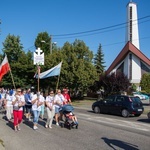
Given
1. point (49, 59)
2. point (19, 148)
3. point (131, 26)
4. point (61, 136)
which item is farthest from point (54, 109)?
point (131, 26)

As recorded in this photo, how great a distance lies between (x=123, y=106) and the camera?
20.7m

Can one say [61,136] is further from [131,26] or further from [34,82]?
[131,26]

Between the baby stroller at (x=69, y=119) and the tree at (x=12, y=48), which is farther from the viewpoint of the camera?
the tree at (x=12, y=48)

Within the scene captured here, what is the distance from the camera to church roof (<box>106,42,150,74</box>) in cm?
6462

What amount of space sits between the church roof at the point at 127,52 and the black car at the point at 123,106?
1676 inches

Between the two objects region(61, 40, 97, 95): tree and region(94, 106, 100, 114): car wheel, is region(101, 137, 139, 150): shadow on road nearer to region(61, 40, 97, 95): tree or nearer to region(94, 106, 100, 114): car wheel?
region(94, 106, 100, 114): car wheel

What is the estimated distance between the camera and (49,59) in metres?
39.4

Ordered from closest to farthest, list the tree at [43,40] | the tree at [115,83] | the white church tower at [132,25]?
the tree at [115,83], the tree at [43,40], the white church tower at [132,25]

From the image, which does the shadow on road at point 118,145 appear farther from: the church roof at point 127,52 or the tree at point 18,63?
the church roof at point 127,52

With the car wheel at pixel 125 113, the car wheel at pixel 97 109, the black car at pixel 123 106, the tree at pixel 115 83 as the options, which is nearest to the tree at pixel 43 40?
the tree at pixel 115 83

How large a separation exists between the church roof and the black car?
1676 inches

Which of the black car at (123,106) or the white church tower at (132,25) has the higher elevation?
the white church tower at (132,25)

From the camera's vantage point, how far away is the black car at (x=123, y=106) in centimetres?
2044

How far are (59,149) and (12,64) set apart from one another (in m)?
40.0
